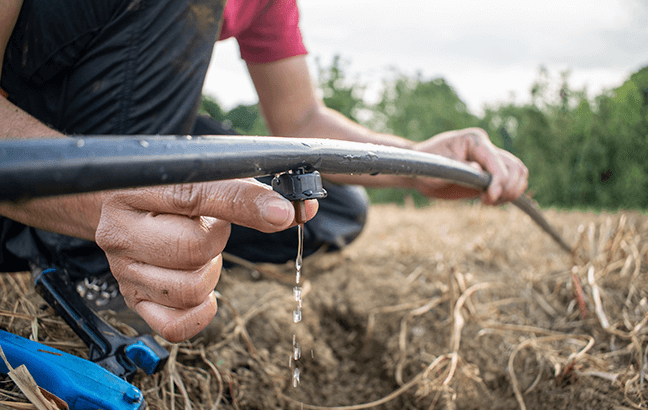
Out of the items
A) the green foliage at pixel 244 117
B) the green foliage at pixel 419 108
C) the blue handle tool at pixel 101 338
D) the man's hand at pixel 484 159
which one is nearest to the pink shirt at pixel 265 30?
the man's hand at pixel 484 159

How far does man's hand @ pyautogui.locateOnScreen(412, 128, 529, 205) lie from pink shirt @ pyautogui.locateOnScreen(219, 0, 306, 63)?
651mm

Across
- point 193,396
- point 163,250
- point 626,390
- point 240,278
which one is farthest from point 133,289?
point 626,390

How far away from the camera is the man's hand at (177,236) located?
0.51 m

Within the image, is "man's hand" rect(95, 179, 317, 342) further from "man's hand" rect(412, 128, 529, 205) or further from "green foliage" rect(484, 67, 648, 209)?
"green foliage" rect(484, 67, 648, 209)

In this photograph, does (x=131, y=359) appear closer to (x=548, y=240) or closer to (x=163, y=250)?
(x=163, y=250)

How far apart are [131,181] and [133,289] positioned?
0.28m

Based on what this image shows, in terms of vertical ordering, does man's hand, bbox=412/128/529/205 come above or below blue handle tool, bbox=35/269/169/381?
above

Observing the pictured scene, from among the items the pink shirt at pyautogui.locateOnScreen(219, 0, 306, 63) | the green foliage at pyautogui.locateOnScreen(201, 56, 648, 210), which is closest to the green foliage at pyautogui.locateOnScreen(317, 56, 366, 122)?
the green foliage at pyautogui.locateOnScreen(201, 56, 648, 210)

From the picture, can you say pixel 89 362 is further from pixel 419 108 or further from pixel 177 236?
pixel 419 108

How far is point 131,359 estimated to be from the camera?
29.2 inches

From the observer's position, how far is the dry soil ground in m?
0.91

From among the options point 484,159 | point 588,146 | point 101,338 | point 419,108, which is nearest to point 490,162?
point 484,159

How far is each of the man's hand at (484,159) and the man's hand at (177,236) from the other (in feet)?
2.87

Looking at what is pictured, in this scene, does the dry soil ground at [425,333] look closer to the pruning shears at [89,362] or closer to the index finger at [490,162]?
the pruning shears at [89,362]
